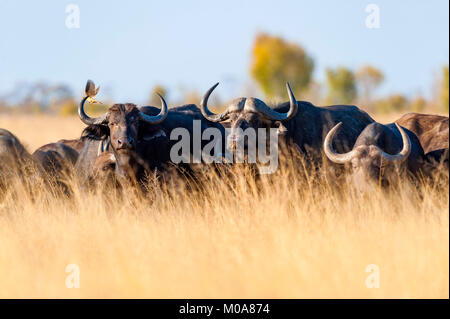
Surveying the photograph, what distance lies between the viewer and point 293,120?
10.5 m

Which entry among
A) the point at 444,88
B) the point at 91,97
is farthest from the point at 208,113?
the point at 444,88

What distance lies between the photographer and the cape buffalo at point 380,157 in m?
8.34

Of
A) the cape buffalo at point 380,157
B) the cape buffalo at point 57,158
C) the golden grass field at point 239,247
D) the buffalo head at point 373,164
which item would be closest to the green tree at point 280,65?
the cape buffalo at point 57,158

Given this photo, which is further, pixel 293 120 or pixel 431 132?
pixel 293 120

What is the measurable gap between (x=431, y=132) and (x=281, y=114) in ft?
7.10

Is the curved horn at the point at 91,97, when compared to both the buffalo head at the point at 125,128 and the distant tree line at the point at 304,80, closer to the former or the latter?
the buffalo head at the point at 125,128

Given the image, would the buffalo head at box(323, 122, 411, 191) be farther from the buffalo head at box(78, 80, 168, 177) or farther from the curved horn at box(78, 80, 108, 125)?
the curved horn at box(78, 80, 108, 125)

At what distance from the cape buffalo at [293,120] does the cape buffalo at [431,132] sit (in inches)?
31.7

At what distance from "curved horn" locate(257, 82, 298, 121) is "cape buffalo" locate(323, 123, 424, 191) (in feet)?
3.45

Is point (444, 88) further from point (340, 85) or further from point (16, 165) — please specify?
point (16, 165)

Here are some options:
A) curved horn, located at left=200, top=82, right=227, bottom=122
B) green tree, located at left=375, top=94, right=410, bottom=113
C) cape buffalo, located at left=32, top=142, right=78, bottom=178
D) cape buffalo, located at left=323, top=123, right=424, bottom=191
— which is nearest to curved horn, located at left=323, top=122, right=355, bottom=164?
cape buffalo, located at left=323, top=123, right=424, bottom=191

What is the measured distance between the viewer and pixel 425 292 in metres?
5.65
